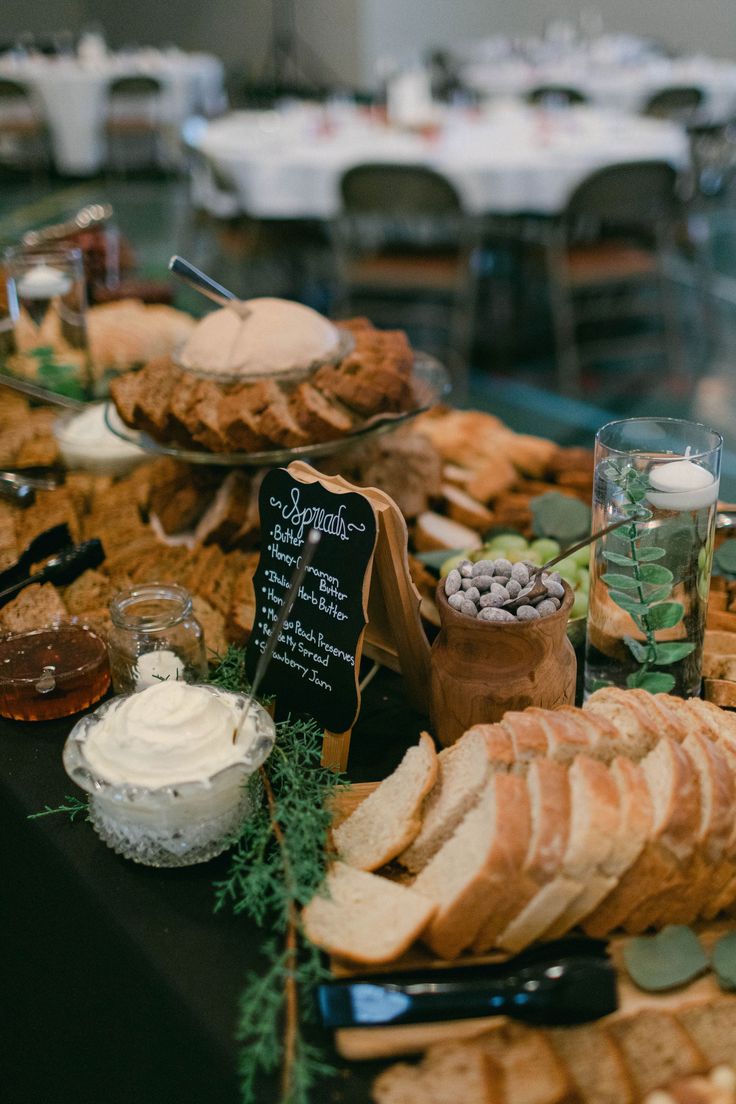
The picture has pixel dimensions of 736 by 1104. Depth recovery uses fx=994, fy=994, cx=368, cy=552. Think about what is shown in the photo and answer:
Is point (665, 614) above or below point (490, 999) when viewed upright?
above

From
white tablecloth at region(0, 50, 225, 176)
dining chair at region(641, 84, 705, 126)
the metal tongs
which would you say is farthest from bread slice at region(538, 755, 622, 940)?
white tablecloth at region(0, 50, 225, 176)

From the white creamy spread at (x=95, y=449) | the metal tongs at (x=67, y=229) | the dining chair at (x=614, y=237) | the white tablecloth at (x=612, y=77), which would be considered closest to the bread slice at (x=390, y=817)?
the white creamy spread at (x=95, y=449)

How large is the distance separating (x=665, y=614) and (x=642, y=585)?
2.0 inches

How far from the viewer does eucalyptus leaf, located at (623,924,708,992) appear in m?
1.00

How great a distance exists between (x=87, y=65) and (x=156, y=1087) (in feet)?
33.2

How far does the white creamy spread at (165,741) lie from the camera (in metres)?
1.12

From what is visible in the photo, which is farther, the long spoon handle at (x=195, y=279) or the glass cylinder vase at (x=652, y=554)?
the long spoon handle at (x=195, y=279)

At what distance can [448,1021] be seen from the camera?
0.96 meters

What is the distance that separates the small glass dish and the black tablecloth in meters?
0.03

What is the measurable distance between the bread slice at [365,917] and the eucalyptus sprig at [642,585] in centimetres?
48

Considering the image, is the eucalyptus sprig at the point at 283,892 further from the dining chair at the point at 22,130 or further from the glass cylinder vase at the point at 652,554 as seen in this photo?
the dining chair at the point at 22,130

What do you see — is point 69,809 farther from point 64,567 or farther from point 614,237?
point 614,237

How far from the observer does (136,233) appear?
7.83 meters

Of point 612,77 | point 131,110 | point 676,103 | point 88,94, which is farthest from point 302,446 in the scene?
point 131,110
